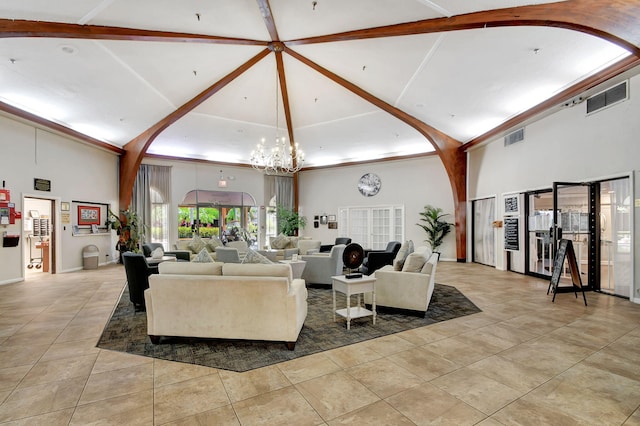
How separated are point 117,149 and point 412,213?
930 cm

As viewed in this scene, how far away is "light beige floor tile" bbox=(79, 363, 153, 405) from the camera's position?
7.75 ft

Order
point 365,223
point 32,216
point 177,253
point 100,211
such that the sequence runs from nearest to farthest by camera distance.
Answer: point 177,253 < point 32,216 < point 100,211 < point 365,223

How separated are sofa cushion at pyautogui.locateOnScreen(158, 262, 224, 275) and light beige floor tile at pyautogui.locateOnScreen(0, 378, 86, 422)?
1155 mm

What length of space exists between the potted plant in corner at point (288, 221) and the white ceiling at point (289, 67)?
3.98 m

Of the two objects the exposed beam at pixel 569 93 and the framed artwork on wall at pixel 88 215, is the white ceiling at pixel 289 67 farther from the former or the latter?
the framed artwork on wall at pixel 88 215

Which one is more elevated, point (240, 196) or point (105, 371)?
point (240, 196)

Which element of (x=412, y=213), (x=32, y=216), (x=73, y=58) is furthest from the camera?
(x=412, y=213)

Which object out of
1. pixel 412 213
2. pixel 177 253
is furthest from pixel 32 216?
pixel 412 213

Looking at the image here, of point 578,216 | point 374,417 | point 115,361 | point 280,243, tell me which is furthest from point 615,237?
point 115,361

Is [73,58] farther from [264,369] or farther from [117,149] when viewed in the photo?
[264,369]

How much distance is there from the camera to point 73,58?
4.97 meters

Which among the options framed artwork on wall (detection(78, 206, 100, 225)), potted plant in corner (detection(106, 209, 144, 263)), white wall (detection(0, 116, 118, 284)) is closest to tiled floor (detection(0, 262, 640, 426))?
white wall (detection(0, 116, 118, 284))

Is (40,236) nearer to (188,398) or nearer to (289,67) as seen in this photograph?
(289,67)

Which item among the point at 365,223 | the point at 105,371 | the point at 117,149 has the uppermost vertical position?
the point at 117,149
